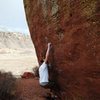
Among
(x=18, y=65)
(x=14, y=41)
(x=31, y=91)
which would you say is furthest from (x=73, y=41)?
(x=14, y=41)

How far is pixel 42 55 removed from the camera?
6980 mm

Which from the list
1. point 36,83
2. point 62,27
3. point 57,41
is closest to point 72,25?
point 62,27

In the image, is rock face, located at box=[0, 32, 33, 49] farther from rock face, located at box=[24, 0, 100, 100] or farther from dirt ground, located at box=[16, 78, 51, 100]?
rock face, located at box=[24, 0, 100, 100]

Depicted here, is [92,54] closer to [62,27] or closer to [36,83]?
[62,27]

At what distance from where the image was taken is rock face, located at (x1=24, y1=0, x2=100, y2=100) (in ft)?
15.6

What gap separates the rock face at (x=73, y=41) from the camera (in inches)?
188

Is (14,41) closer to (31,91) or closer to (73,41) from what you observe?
(31,91)

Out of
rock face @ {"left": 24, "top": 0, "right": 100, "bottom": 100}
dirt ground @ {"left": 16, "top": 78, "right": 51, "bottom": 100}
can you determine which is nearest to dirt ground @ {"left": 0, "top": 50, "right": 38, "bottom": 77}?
dirt ground @ {"left": 16, "top": 78, "right": 51, "bottom": 100}

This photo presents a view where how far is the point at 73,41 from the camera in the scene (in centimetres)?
520

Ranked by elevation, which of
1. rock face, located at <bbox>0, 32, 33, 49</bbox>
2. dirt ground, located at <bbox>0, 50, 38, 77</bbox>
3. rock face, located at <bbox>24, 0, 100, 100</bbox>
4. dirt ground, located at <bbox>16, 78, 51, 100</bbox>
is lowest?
rock face, located at <bbox>0, 32, 33, 49</bbox>

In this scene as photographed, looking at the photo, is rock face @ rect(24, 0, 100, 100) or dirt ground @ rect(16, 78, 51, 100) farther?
dirt ground @ rect(16, 78, 51, 100)

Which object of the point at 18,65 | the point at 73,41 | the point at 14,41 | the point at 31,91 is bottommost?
the point at 14,41

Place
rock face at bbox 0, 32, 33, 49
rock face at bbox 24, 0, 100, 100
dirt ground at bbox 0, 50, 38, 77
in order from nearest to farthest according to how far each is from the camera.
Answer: rock face at bbox 24, 0, 100, 100
dirt ground at bbox 0, 50, 38, 77
rock face at bbox 0, 32, 33, 49

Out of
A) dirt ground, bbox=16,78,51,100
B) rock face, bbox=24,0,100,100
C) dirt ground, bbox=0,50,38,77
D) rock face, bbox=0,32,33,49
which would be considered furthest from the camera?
rock face, bbox=0,32,33,49
